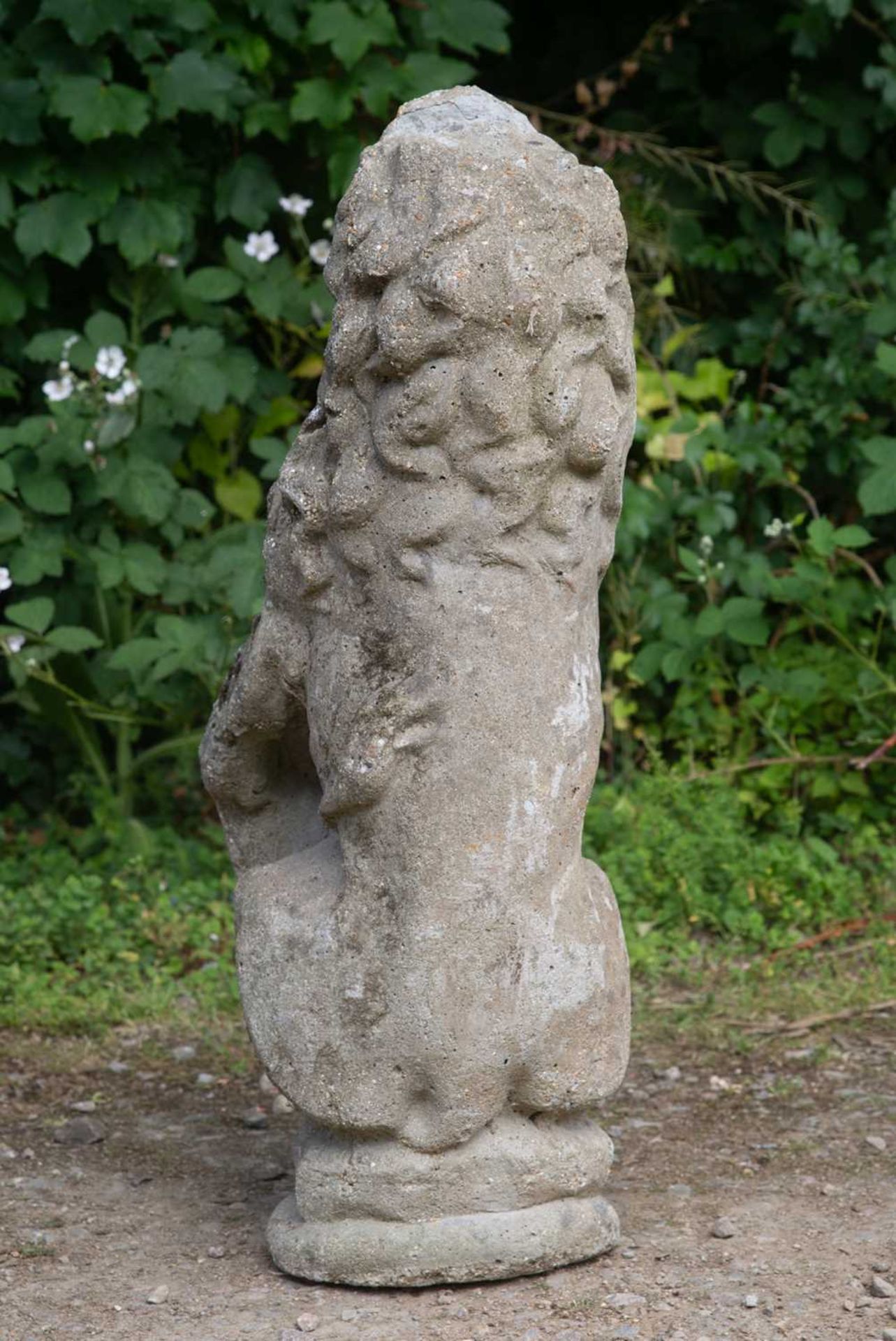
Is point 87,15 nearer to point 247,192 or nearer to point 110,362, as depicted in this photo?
point 247,192

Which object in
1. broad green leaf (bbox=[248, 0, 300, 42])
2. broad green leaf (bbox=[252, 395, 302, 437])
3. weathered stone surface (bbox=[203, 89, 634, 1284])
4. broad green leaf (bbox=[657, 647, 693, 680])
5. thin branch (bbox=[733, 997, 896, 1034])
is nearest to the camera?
weathered stone surface (bbox=[203, 89, 634, 1284])

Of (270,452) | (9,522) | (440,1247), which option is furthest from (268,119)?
(440,1247)

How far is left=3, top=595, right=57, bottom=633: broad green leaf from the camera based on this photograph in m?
5.45

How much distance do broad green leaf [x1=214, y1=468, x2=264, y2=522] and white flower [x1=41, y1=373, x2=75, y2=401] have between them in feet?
2.68

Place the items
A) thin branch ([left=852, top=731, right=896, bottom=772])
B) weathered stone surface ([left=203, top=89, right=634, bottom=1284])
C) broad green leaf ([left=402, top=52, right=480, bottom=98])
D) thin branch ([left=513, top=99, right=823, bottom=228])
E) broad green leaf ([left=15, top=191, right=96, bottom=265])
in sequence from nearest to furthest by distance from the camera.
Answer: weathered stone surface ([left=203, top=89, right=634, bottom=1284]) → thin branch ([left=852, top=731, right=896, bottom=772]) → broad green leaf ([left=15, top=191, right=96, bottom=265]) → broad green leaf ([left=402, top=52, right=480, bottom=98]) → thin branch ([left=513, top=99, right=823, bottom=228])

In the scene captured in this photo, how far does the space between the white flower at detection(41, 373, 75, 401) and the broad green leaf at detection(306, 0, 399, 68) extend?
1197mm

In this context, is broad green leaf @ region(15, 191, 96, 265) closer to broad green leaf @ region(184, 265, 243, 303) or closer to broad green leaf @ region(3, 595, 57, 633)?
broad green leaf @ region(184, 265, 243, 303)

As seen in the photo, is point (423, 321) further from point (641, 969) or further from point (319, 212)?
point (319, 212)

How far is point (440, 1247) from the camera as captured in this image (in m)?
3.29

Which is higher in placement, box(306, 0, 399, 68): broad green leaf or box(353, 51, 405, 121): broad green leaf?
box(306, 0, 399, 68): broad green leaf

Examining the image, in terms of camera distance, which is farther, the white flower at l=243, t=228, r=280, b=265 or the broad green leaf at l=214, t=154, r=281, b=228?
the broad green leaf at l=214, t=154, r=281, b=228

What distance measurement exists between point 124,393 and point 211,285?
1.95ft

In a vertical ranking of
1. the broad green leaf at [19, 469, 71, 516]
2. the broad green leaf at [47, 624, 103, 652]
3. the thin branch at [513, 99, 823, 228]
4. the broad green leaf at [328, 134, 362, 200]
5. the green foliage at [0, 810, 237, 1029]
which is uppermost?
the broad green leaf at [328, 134, 362, 200]

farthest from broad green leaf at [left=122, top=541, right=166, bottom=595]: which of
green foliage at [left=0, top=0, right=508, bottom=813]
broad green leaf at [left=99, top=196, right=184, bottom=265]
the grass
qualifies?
broad green leaf at [left=99, top=196, right=184, bottom=265]
